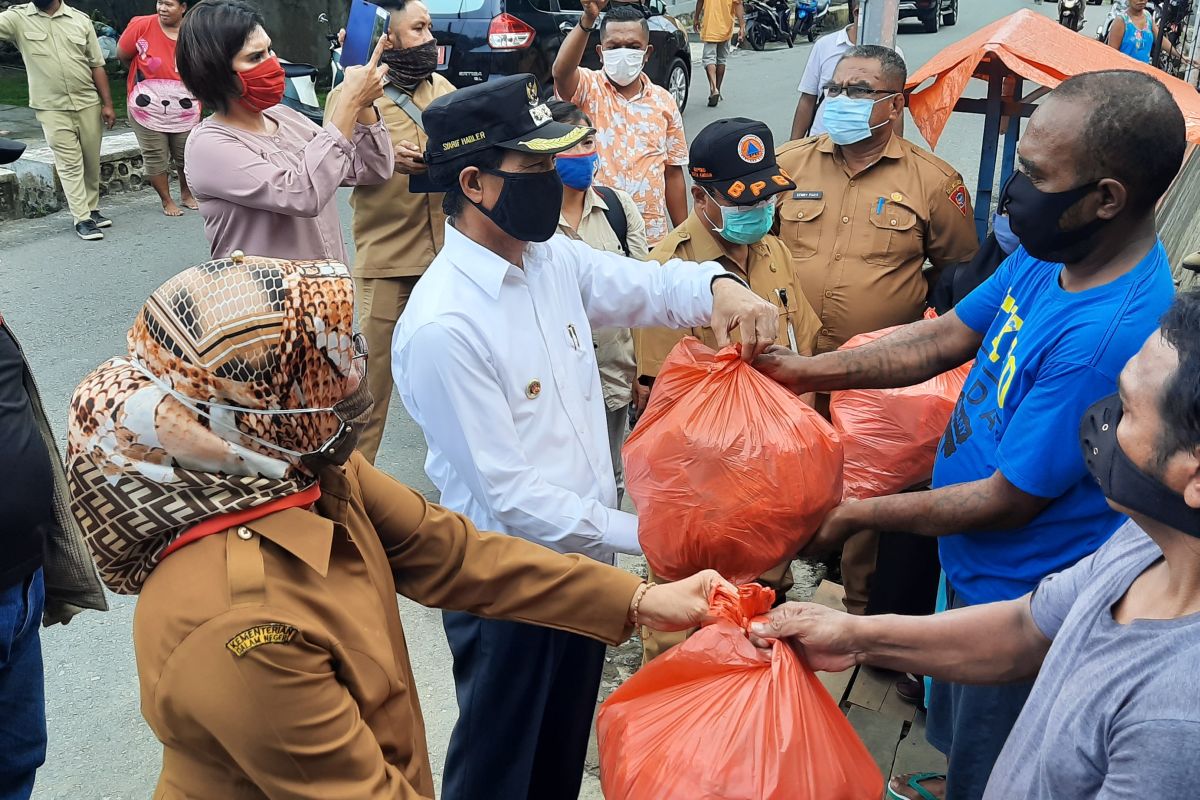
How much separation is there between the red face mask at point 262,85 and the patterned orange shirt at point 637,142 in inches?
71.9

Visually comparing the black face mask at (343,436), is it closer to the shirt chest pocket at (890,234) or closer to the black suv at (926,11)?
the shirt chest pocket at (890,234)

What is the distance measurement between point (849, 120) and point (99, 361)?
419 centimetres

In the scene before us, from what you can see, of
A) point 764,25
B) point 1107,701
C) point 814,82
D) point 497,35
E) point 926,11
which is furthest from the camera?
point 926,11

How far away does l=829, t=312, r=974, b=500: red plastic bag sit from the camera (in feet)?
9.52

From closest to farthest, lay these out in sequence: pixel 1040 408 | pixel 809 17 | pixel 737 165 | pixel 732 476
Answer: pixel 1040 408
pixel 732 476
pixel 737 165
pixel 809 17

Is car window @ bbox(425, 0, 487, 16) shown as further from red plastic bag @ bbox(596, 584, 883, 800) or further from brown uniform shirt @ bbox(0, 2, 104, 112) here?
red plastic bag @ bbox(596, 584, 883, 800)

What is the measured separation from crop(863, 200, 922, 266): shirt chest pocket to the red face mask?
7.02 feet

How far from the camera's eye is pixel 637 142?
4996 mm

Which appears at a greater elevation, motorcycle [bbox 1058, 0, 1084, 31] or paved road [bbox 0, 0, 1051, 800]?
motorcycle [bbox 1058, 0, 1084, 31]

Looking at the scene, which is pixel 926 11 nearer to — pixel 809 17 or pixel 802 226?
pixel 809 17

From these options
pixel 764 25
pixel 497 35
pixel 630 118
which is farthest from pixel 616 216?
pixel 764 25

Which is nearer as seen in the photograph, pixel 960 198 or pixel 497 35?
pixel 960 198

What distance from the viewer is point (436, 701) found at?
3.31 meters

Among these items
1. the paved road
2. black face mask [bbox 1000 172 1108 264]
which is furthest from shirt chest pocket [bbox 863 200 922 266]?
the paved road
